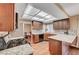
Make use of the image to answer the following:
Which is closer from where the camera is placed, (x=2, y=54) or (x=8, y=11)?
(x=8, y=11)

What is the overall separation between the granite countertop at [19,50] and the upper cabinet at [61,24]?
60 cm

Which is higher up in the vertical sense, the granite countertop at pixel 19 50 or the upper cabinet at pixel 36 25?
the upper cabinet at pixel 36 25

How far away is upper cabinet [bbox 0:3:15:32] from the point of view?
1.63m

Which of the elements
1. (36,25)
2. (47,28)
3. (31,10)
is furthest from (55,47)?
(31,10)

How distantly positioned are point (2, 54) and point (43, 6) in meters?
1.07

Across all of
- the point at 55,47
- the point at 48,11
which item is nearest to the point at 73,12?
the point at 48,11

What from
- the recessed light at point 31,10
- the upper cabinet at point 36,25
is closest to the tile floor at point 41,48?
the upper cabinet at point 36,25

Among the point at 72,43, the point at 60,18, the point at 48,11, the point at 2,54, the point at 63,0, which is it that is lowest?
the point at 2,54

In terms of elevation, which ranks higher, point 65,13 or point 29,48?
point 65,13

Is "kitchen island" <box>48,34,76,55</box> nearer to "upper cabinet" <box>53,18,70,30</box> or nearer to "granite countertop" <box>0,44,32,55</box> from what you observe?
"upper cabinet" <box>53,18,70,30</box>

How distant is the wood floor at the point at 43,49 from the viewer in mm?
1792

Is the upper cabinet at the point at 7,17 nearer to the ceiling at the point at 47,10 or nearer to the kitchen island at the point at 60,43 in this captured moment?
the ceiling at the point at 47,10

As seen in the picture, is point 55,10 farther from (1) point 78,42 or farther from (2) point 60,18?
(1) point 78,42

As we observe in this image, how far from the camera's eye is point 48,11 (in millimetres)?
1809
